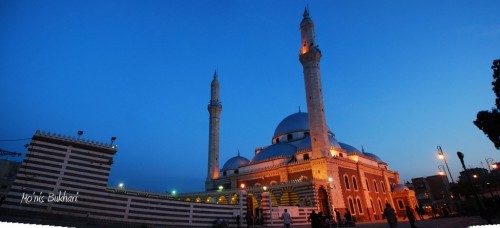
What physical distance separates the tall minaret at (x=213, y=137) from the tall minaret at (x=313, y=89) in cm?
1852

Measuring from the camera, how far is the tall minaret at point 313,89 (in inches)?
1280

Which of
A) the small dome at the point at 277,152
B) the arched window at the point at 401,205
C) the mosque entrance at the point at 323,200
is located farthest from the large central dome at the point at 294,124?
the arched window at the point at 401,205

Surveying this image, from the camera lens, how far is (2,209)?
12961 millimetres

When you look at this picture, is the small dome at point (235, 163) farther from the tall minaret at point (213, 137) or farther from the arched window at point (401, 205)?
the arched window at point (401, 205)

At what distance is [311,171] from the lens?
109 ft

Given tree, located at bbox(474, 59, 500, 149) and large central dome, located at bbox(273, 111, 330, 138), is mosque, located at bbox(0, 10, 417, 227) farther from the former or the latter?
tree, located at bbox(474, 59, 500, 149)

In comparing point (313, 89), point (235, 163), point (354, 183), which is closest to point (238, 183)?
point (235, 163)

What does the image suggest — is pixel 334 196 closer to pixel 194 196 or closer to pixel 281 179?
pixel 281 179

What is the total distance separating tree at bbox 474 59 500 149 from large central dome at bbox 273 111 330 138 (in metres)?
25.7

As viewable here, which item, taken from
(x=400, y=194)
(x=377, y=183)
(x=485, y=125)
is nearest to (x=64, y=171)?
(x=485, y=125)

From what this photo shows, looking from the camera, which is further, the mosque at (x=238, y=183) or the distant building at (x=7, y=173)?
the distant building at (x=7, y=173)

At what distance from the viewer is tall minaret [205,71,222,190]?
151 feet

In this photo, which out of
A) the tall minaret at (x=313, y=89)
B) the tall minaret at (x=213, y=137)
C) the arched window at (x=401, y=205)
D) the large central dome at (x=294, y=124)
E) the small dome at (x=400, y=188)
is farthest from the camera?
the tall minaret at (x=213, y=137)

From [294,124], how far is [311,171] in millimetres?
13916
